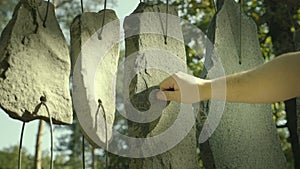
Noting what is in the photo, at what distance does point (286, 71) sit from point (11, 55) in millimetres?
452

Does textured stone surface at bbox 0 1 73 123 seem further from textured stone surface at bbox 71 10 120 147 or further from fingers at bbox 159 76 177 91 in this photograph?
fingers at bbox 159 76 177 91

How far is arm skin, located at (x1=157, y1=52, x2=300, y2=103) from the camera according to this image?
0.89 metres

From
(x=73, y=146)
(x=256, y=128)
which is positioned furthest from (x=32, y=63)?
(x=73, y=146)

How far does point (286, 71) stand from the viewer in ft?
2.91

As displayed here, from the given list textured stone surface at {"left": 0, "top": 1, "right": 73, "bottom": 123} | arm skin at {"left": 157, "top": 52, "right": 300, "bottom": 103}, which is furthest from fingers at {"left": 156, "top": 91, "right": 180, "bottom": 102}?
textured stone surface at {"left": 0, "top": 1, "right": 73, "bottom": 123}

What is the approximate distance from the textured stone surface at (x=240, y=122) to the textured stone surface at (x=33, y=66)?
362 millimetres

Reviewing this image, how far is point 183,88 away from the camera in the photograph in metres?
0.94

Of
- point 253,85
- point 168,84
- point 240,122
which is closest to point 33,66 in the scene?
point 168,84

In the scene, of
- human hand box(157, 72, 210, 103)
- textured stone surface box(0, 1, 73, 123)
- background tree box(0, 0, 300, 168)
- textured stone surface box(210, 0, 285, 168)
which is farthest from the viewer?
background tree box(0, 0, 300, 168)

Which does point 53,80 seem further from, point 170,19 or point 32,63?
point 170,19

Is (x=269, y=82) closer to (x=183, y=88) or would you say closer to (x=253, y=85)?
(x=253, y=85)

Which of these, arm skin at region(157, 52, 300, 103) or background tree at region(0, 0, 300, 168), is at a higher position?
background tree at region(0, 0, 300, 168)

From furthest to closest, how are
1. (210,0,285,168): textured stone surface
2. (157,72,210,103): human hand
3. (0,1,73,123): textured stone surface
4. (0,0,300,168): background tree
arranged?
(0,0,300,168): background tree → (210,0,285,168): textured stone surface → (157,72,210,103): human hand → (0,1,73,123): textured stone surface

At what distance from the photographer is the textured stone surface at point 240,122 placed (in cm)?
113
